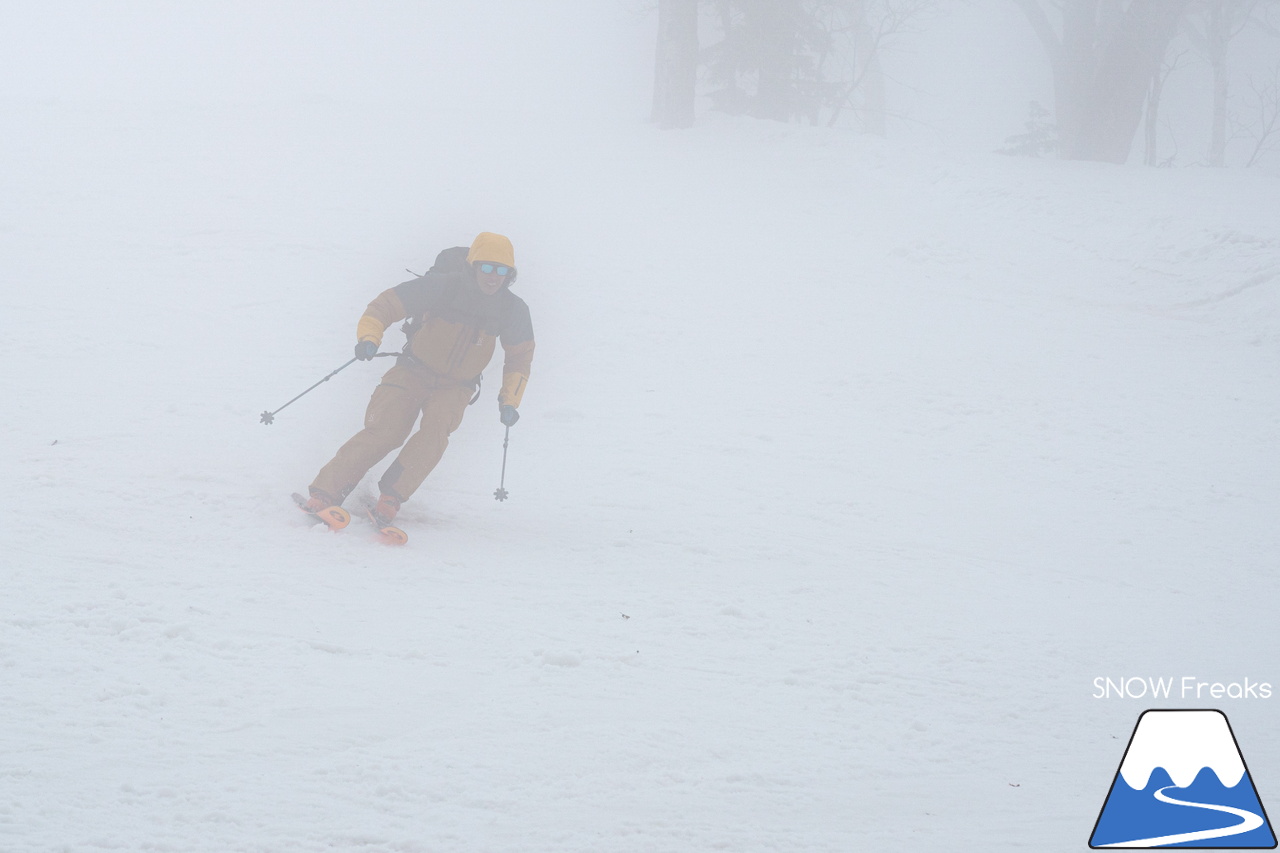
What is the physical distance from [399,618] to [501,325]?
209cm

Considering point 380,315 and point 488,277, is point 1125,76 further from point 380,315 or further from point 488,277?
point 380,315

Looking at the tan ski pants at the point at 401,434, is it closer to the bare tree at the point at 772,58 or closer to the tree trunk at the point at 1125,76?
the bare tree at the point at 772,58

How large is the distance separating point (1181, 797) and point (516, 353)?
404cm

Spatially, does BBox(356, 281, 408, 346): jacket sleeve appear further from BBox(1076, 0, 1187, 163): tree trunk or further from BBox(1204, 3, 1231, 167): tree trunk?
BBox(1204, 3, 1231, 167): tree trunk

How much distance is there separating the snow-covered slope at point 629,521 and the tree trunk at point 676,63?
6953 millimetres

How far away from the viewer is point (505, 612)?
4379 mm

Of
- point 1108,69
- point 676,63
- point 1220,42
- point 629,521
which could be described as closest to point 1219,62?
point 1220,42

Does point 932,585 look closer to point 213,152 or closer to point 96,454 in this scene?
point 96,454

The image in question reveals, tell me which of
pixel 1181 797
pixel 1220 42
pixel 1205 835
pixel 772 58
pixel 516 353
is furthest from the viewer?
pixel 1220 42

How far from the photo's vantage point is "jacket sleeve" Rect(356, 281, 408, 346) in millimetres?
5371

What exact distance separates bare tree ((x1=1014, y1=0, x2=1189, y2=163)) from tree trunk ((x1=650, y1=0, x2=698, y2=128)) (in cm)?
814

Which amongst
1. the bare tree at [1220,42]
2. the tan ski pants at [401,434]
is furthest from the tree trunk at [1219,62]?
the tan ski pants at [401,434]

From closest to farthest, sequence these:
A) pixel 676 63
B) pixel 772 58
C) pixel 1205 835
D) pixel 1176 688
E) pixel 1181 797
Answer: pixel 1205 835 < pixel 1181 797 < pixel 1176 688 < pixel 676 63 < pixel 772 58

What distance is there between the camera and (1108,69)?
19.1 metres
